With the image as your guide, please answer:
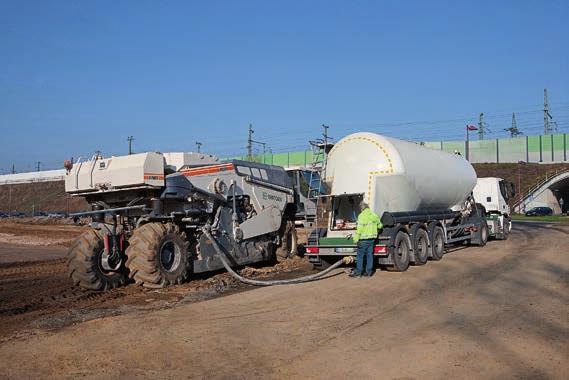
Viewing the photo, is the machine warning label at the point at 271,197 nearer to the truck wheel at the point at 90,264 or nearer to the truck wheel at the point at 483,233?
the truck wheel at the point at 90,264

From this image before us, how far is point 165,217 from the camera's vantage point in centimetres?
1190

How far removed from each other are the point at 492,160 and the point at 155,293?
75.8 metres

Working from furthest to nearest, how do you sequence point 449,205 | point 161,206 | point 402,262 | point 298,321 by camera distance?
1. point 449,205
2. point 402,262
3. point 161,206
4. point 298,321

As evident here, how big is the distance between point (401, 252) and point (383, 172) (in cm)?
204

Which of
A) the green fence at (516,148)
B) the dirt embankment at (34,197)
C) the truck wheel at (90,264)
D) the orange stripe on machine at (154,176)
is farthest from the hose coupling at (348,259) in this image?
the dirt embankment at (34,197)

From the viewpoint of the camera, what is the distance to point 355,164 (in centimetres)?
1416

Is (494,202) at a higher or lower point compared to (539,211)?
higher

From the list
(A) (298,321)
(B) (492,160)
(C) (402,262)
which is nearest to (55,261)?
(C) (402,262)

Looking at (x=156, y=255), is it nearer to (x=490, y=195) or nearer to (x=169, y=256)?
(x=169, y=256)

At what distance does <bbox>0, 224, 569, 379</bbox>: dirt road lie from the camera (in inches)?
231

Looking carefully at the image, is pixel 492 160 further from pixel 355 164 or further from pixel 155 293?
pixel 155 293

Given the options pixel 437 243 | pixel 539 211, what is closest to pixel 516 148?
pixel 539 211

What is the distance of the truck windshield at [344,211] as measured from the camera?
14445 mm

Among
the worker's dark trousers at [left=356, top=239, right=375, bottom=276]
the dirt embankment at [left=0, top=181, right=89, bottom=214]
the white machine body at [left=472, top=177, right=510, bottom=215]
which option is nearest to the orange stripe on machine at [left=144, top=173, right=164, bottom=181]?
the worker's dark trousers at [left=356, top=239, right=375, bottom=276]
